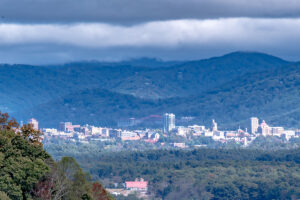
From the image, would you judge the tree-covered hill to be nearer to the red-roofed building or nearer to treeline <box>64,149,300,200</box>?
treeline <box>64,149,300,200</box>

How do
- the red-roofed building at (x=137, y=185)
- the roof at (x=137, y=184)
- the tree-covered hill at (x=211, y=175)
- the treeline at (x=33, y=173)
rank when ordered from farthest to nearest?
the roof at (x=137, y=184) → the red-roofed building at (x=137, y=185) → the tree-covered hill at (x=211, y=175) → the treeline at (x=33, y=173)

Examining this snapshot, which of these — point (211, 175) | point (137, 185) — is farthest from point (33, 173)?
point (137, 185)

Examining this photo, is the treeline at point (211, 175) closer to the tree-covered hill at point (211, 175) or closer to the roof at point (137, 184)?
the tree-covered hill at point (211, 175)

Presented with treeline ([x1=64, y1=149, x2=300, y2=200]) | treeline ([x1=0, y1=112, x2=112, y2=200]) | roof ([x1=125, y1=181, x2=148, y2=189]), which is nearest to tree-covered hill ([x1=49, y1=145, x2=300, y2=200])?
treeline ([x1=64, y1=149, x2=300, y2=200])

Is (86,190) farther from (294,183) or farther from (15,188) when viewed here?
(294,183)

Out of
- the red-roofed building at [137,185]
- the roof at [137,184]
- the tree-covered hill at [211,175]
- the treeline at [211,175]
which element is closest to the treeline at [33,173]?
the tree-covered hill at [211,175]

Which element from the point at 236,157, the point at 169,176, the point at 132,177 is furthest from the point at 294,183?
the point at 236,157
